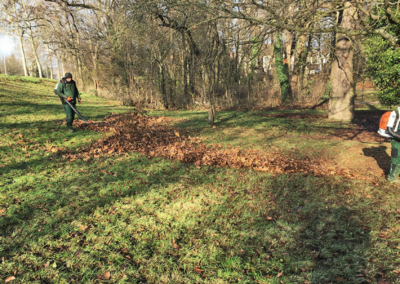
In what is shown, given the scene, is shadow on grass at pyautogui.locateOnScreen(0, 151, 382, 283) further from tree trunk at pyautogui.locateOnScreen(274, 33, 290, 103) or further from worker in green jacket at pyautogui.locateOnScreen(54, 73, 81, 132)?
tree trunk at pyautogui.locateOnScreen(274, 33, 290, 103)

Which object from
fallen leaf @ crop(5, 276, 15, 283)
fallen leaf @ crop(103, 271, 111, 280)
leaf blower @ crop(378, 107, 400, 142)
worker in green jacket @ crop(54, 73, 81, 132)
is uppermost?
worker in green jacket @ crop(54, 73, 81, 132)

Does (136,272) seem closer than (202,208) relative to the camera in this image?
Yes

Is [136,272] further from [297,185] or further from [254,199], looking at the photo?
[297,185]

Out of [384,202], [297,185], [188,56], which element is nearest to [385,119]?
[384,202]

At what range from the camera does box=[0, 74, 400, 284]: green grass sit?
2818mm

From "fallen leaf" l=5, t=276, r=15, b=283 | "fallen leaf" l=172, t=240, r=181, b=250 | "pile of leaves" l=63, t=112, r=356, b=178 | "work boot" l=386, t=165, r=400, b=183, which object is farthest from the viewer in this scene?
"pile of leaves" l=63, t=112, r=356, b=178

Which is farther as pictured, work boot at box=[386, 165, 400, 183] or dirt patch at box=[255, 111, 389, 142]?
dirt patch at box=[255, 111, 389, 142]

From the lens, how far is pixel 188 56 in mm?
23797

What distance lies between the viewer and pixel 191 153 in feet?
23.1

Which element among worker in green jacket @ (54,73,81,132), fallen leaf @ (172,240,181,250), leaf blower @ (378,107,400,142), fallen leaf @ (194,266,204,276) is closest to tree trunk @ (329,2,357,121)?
leaf blower @ (378,107,400,142)

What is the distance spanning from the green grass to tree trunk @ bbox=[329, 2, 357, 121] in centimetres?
751

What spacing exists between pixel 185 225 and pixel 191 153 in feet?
11.3

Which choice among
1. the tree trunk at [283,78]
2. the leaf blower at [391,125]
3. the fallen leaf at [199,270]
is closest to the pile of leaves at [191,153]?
the leaf blower at [391,125]

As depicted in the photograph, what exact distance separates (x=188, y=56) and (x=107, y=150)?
62.3 ft
